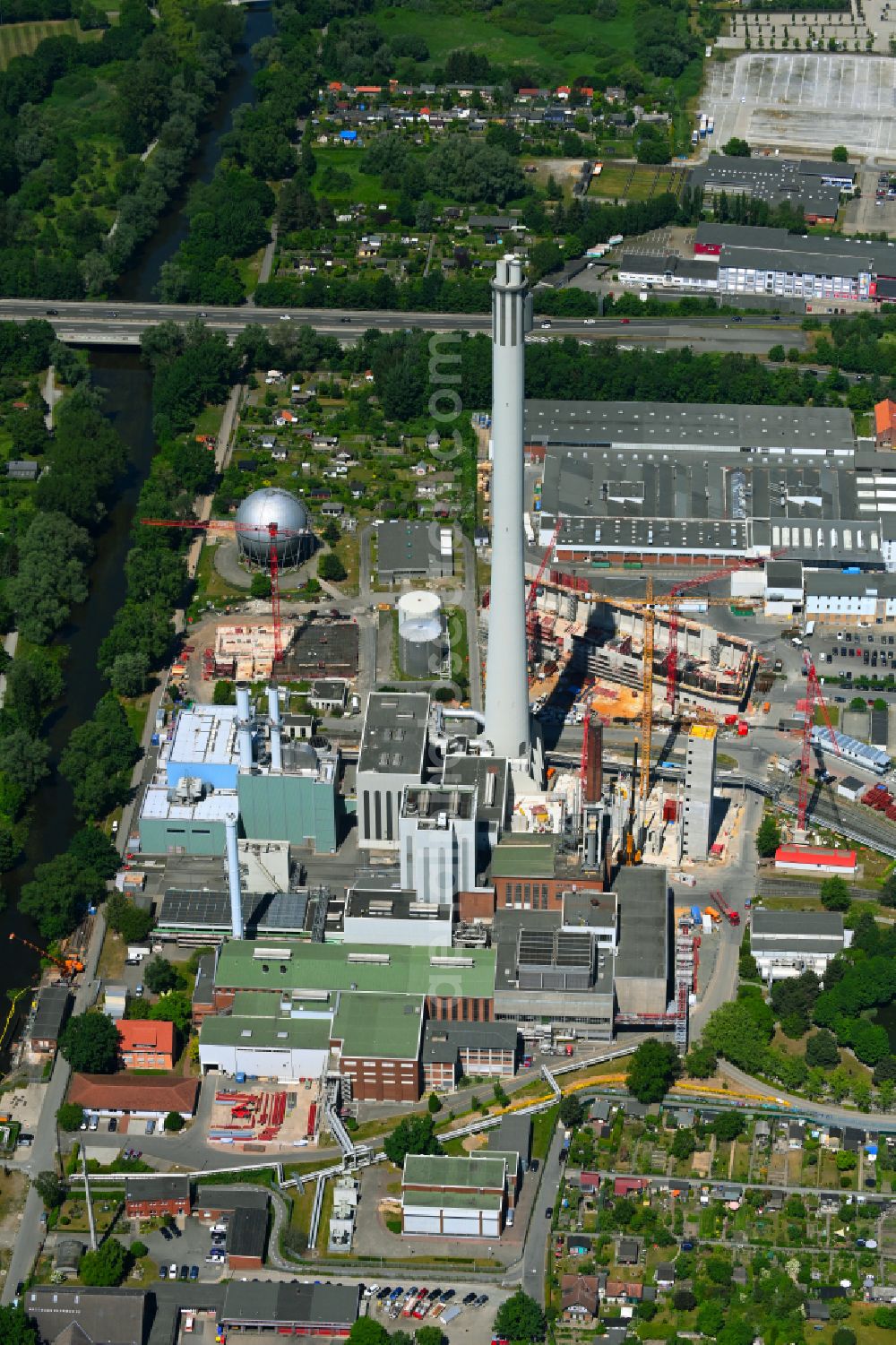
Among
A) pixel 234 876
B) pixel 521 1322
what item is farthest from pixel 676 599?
pixel 521 1322

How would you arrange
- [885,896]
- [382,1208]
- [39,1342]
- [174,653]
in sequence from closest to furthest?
[39,1342] < [382,1208] < [885,896] < [174,653]

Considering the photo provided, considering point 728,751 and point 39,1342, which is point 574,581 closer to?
point 728,751

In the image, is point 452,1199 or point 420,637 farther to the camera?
point 420,637

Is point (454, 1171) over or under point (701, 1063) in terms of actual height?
over

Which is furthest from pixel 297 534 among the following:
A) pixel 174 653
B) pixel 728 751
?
pixel 728 751

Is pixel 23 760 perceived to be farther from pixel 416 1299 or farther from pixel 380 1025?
pixel 416 1299

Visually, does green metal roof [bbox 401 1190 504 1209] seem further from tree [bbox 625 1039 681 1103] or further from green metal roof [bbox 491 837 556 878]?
green metal roof [bbox 491 837 556 878]

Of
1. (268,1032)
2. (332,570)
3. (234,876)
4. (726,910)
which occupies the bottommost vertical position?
(726,910)
